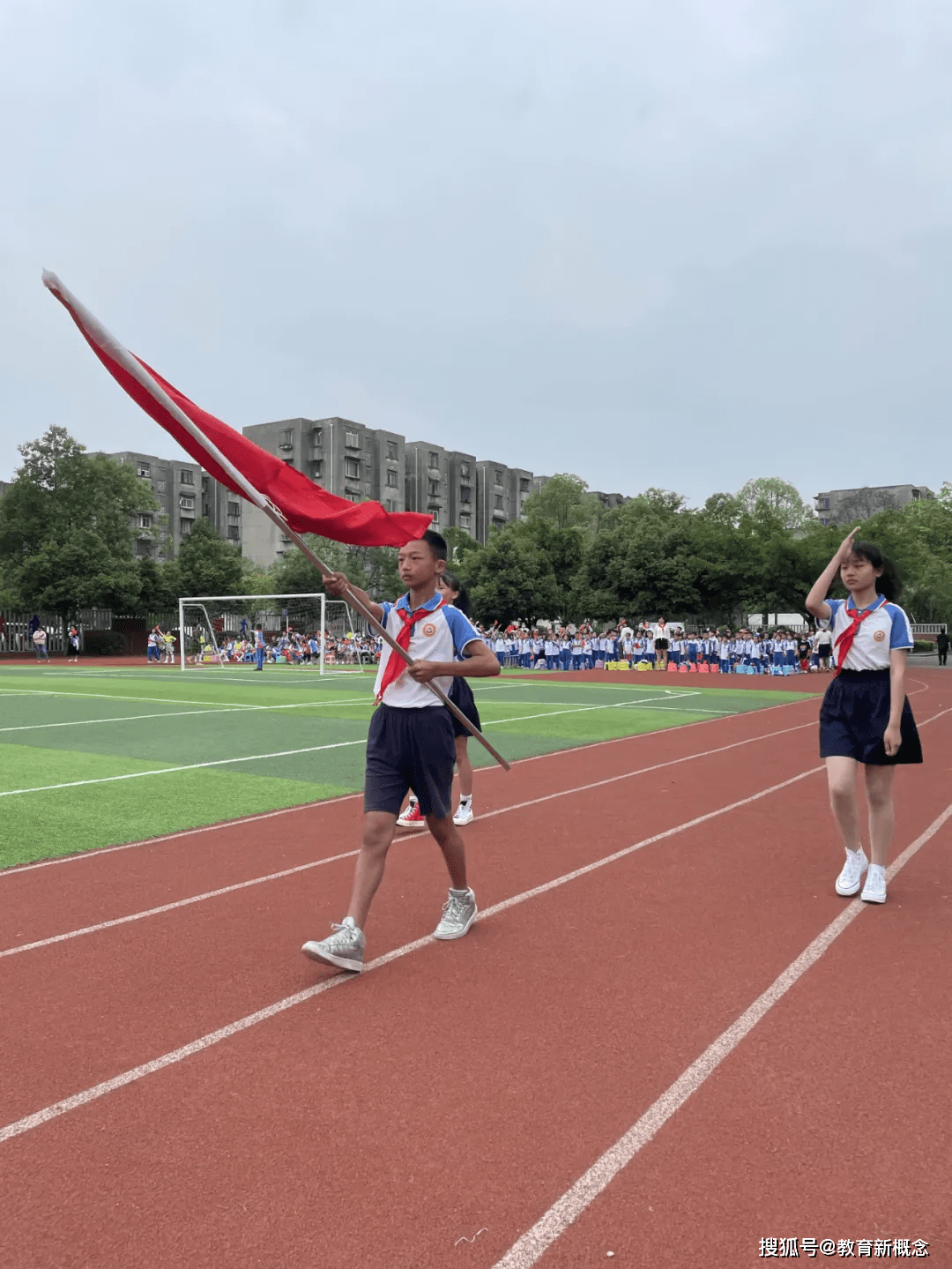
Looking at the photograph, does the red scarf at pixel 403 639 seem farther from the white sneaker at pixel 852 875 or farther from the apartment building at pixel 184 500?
the apartment building at pixel 184 500

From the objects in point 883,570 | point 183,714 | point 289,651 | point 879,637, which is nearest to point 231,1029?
point 879,637

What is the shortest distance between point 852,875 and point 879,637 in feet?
4.88

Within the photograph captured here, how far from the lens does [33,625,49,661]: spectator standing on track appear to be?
45.4 metres

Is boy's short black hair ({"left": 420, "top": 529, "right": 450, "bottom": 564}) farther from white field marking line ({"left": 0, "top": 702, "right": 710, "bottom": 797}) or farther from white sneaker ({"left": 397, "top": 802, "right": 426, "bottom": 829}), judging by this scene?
white field marking line ({"left": 0, "top": 702, "right": 710, "bottom": 797})

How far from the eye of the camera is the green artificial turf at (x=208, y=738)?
27.9 ft

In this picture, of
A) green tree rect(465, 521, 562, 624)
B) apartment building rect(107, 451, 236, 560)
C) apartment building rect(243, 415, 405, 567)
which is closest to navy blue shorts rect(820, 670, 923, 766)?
green tree rect(465, 521, 562, 624)

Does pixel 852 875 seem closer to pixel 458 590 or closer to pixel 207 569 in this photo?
pixel 458 590

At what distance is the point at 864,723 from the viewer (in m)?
5.68

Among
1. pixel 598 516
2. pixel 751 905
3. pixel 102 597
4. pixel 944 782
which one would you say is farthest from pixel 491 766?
pixel 598 516

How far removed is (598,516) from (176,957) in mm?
84475

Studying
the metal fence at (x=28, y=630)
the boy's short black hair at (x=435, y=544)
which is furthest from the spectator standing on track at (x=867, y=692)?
the metal fence at (x=28, y=630)

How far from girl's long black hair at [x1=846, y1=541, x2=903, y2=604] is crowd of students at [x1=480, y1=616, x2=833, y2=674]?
2981cm

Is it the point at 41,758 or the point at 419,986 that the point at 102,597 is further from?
the point at 419,986

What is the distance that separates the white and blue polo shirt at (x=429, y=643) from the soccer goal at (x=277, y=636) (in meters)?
31.2
